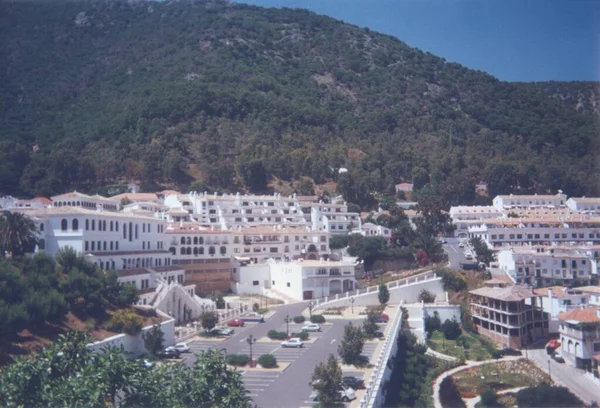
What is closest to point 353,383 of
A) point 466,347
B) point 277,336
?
point 277,336

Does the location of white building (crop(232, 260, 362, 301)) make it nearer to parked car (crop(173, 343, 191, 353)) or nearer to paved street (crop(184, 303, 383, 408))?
paved street (crop(184, 303, 383, 408))

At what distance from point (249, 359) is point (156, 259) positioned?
14734 millimetres

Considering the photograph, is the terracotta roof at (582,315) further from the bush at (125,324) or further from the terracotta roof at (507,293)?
the bush at (125,324)

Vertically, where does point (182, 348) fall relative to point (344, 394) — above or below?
above

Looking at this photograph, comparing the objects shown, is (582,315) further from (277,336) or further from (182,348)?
(182,348)

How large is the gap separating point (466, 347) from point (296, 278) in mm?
10899

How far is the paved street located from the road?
7300 millimetres

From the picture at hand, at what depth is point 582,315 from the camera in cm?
2908

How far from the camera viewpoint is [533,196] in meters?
57.7

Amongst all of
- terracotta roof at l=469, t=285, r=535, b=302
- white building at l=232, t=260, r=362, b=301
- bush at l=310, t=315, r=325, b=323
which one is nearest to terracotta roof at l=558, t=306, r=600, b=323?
terracotta roof at l=469, t=285, r=535, b=302

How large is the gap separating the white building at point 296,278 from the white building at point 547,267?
9.50 meters

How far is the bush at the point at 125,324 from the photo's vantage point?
23.4m

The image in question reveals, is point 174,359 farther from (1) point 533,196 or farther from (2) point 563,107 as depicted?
(2) point 563,107

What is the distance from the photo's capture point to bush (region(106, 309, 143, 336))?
2338 centimetres
